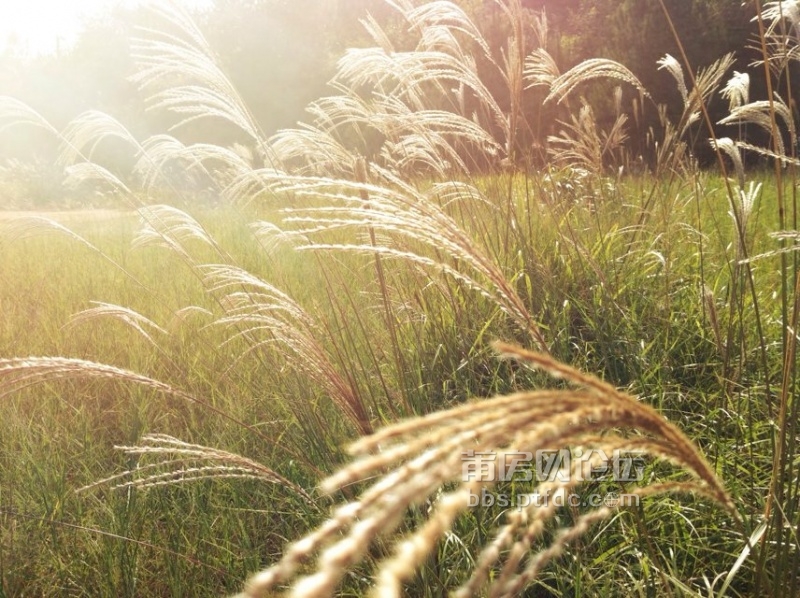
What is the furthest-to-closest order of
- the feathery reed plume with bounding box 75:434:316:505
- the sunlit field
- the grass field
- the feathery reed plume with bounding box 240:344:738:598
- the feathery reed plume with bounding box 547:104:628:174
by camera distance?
the feathery reed plume with bounding box 547:104:628:174, the grass field, the feathery reed plume with bounding box 75:434:316:505, the sunlit field, the feathery reed plume with bounding box 240:344:738:598

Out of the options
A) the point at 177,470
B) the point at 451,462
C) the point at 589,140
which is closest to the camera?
the point at 451,462

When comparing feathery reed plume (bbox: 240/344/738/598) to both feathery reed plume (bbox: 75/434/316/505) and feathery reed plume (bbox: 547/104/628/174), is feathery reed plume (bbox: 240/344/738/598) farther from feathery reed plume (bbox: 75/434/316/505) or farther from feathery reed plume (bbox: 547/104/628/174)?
feathery reed plume (bbox: 547/104/628/174)

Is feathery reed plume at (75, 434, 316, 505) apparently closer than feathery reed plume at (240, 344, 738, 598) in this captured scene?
No

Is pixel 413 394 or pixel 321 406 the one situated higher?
pixel 413 394

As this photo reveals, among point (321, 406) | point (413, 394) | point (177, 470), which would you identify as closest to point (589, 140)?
point (413, 394)

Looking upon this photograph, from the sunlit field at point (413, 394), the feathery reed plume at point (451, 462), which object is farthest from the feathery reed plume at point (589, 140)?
the feathery reed plume at point (451, 462)

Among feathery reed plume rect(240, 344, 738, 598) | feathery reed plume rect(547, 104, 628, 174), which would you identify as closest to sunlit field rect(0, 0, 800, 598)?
feathery reed plume rect(240, 344, 738, 598)

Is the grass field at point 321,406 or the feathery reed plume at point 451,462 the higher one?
the feathery reed plume at point 451,462

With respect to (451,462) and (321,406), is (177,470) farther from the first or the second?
(451,462)

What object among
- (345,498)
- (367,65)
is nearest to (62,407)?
(345,498)

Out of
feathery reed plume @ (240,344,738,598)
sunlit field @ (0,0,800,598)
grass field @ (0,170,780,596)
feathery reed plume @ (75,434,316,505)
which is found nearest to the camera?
feathery reed plume @ (240,344,738,598)

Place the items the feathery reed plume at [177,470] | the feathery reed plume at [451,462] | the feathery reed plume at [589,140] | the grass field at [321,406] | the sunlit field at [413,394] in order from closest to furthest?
the feathery reed plume at [451,462] → the sunlit field at [413,394] → the feathery reed plume at [177,470] → the grass field at [321,406] → the feathery reed plume at [589,140]

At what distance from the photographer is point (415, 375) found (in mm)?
2281

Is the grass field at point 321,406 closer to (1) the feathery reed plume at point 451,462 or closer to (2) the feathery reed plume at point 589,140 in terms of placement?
(2) the feathery reed plume at point 589,140
